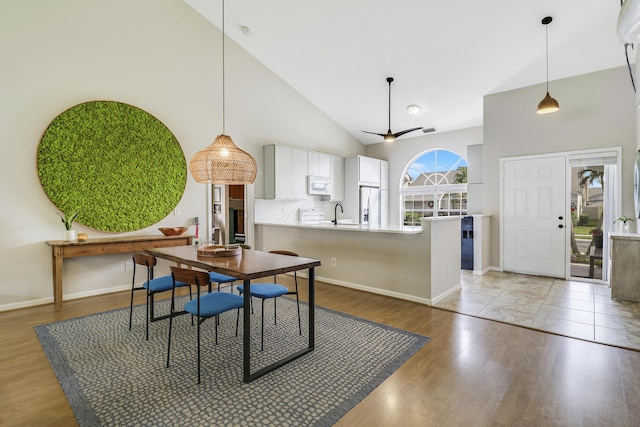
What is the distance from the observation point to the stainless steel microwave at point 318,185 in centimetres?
658

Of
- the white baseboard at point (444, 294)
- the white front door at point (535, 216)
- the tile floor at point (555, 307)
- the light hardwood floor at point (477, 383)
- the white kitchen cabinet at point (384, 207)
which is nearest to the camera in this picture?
the light hardwood floor at point (477, 383)

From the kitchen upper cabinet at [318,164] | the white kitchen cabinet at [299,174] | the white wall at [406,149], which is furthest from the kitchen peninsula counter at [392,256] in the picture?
the white wall at [406,149]

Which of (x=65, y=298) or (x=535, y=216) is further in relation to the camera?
(x=535, y=216)

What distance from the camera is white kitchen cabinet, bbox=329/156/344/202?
23.8 ft

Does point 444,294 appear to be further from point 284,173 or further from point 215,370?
point 284,173

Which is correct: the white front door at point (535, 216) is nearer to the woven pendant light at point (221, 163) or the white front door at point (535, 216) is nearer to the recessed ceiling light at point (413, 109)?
the recessed ceiling light at point (413, 109)

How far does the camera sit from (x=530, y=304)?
12.5ft

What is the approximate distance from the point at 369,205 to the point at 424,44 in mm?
3840

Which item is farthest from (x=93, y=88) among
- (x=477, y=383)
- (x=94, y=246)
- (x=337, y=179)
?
(x=477, y=383)

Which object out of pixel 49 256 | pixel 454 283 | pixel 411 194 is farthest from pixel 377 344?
pixel 411 194

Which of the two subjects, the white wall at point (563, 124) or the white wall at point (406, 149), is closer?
the white wall at point (563, 124)

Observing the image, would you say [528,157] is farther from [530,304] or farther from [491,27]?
[530,304]

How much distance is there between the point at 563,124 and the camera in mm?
4953

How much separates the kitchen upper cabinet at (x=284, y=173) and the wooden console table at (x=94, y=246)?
6.56 feet
